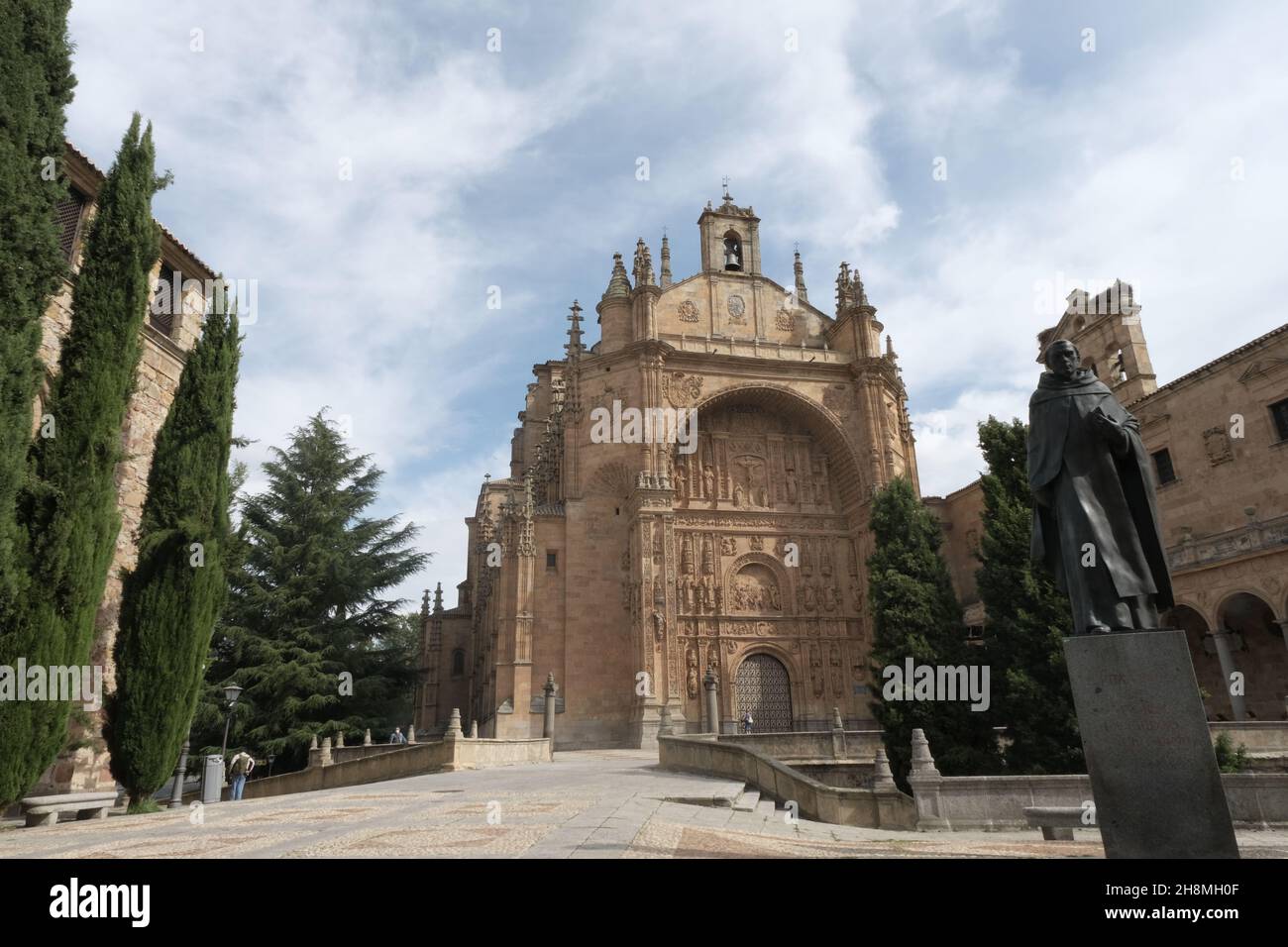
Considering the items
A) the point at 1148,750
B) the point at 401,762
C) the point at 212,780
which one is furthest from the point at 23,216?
the point at 1148,750

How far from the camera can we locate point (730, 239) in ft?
124

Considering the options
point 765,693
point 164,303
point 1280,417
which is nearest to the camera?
point 164,303

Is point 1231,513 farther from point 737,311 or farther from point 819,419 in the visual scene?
point 737,311

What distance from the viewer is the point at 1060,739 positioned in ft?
50.2

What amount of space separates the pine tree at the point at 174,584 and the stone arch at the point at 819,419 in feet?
68.4

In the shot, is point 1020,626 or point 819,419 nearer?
point 1020,626

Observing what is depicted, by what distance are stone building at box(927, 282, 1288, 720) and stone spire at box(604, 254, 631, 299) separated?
18709 millimetres

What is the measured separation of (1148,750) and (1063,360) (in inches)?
108

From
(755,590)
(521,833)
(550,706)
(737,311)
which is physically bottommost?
(521,833)

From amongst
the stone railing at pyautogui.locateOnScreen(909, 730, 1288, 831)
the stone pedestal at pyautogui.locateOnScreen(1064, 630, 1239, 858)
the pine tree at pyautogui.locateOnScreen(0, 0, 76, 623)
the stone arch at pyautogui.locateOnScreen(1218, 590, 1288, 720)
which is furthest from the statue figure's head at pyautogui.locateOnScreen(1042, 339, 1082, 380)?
the stone arch at pyautogui.locateOnScreen(1218, 590, 1288, 720)

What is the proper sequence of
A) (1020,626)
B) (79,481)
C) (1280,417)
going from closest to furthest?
(79,481), (1020,626), (1280,417)

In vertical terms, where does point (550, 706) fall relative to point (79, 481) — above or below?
below

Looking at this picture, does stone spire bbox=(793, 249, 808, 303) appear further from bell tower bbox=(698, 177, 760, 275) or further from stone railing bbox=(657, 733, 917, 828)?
stone railing bbox=(657, 733, 917, 828)

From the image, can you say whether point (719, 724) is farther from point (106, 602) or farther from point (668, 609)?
point (106, 602)
